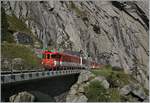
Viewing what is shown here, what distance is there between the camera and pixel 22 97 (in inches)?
1204

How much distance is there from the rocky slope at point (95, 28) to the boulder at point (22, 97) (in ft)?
193

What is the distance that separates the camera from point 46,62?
53000 millimetres

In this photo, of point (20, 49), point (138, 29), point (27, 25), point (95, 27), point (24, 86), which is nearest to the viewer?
point (24, 86)

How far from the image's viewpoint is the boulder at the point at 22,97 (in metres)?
27.6

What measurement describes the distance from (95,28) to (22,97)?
291 ft

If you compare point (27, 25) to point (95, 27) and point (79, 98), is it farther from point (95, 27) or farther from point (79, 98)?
point (79, 98)

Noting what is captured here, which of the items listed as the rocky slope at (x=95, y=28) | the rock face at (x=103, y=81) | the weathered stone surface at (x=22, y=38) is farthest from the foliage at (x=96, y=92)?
the rocky slope at (x=95, y=28)

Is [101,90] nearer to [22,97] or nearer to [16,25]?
[22,97]

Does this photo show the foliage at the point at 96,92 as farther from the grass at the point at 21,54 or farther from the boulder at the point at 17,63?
the grass at the point at 21,54

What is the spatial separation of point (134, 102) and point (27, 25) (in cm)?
5484

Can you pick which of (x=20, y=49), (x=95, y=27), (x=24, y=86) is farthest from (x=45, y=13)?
(x=24, y=86)

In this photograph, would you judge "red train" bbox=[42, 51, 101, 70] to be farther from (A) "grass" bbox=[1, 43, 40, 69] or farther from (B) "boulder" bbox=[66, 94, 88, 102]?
(A) "grass" bbox=[1, 43, 40, 69]

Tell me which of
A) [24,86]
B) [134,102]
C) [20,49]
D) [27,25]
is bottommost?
[134,102]

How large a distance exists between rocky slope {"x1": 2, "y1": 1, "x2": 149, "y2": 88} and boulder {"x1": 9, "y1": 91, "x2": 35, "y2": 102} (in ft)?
193
